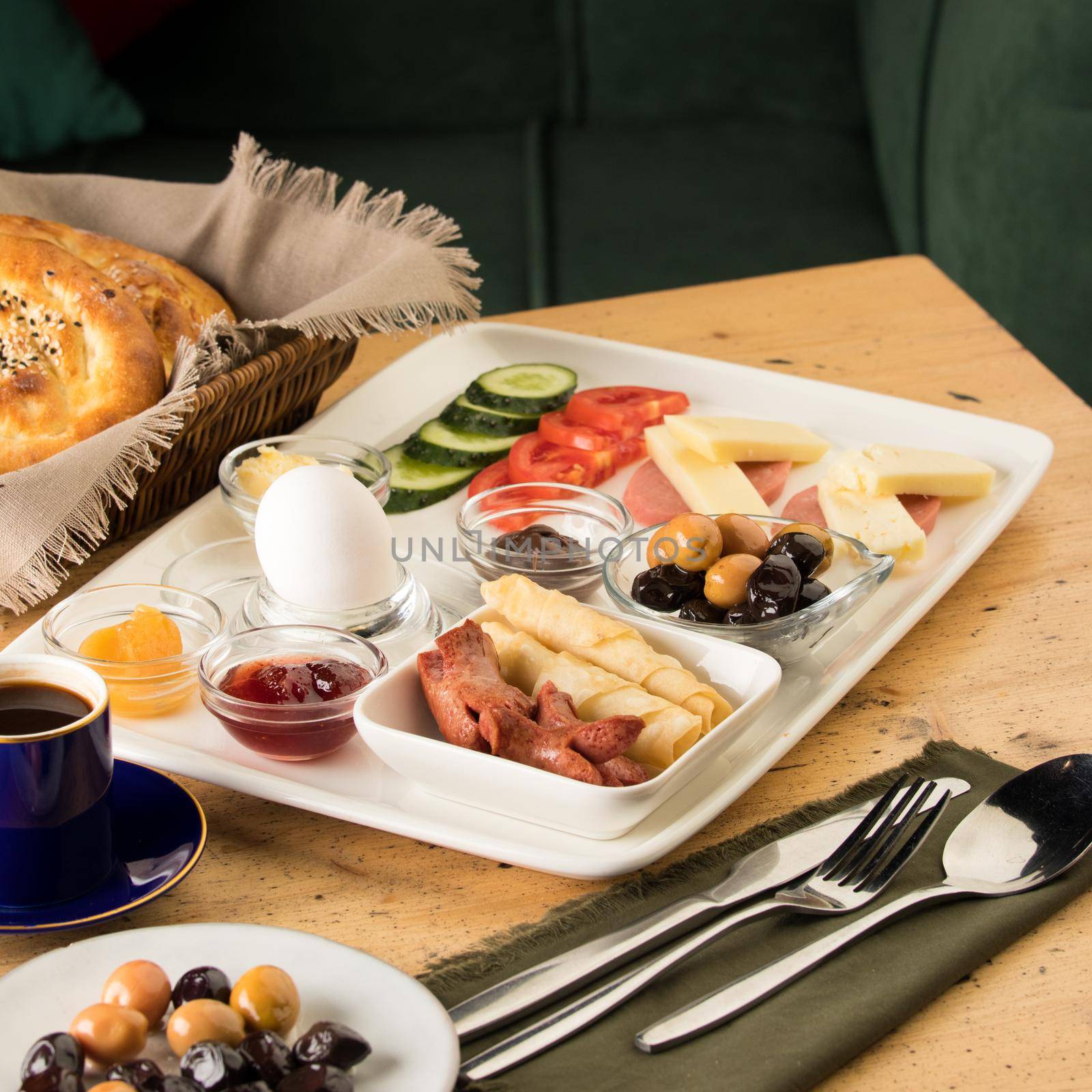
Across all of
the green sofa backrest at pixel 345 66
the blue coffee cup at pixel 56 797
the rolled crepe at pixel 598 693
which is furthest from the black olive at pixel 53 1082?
the green sofa backrest at pixel 345 66

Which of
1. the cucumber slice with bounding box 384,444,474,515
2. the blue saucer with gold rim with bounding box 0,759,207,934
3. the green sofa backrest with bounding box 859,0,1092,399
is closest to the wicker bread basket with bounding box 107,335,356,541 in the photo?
the cucumber slice with bounding box 384,444,474,515

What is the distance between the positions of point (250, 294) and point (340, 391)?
231mm

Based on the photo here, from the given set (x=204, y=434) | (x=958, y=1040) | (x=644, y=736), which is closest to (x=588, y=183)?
(x=204, y=434)

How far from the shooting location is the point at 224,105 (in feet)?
12.4

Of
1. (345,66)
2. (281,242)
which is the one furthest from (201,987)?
(345,66)

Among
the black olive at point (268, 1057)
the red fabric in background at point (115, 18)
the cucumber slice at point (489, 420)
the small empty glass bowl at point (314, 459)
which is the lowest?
the cucumber slice at point (489, 420)

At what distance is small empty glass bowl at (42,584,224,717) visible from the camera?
4.17 ft

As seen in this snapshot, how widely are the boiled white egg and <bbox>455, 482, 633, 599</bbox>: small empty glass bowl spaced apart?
0.16 metres

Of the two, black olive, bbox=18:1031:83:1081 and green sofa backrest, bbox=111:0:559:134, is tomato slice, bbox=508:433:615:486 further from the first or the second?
green sofa backrest, bbox=111:0:559:134

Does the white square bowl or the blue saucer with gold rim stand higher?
the white square bowl

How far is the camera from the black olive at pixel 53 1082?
0.77 meters

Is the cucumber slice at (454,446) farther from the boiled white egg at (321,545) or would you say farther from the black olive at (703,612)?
the black olive at (703,612)

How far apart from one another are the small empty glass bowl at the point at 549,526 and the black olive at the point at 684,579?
0.43 ft

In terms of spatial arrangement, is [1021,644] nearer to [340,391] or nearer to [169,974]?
[169,974]
